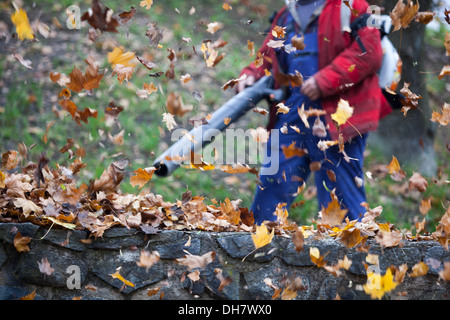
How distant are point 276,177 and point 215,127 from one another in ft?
1.35

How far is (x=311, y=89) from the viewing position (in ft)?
7.15

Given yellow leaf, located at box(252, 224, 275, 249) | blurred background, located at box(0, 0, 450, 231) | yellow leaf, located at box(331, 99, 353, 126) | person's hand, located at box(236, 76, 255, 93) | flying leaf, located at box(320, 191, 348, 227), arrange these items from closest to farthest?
yellow leaf, located at box(252, 224, 275, 249) → flying leaf, located at box(320, 191, 348, 227) → yellow leaf, located at box(331, 99, 353, 126) → person's hand, located at box(236, 76, 255, 93) → blurred background, located at box(0, 0, 450, 231)

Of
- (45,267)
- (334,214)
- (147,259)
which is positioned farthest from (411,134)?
(45,267)

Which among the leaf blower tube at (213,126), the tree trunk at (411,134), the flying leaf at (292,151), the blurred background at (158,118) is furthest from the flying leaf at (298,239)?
the tree trunk at (411,134)

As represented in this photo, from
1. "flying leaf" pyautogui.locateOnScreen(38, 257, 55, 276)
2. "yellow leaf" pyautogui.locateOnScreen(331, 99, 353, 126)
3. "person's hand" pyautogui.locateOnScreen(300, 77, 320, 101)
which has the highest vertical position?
"person's hand" pyautogui.locateOnScreen(300, 77, 320, 101)

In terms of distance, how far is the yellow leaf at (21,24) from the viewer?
6.17 ft

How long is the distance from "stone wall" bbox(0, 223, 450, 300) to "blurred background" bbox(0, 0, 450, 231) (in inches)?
67.1

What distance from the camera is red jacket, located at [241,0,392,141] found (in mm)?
2131

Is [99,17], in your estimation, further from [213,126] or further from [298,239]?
[298,239]

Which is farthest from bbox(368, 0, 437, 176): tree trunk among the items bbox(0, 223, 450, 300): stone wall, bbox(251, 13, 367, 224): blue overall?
bbox(0, 223, 450, 300): stone wall

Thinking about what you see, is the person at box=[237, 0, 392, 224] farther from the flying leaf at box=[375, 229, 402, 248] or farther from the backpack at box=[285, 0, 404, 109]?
the flying leaf at box=[375, 229, 402, 248]

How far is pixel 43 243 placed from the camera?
5.47 feet

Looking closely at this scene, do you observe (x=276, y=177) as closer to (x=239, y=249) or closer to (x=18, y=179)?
(x=239, y=249)
